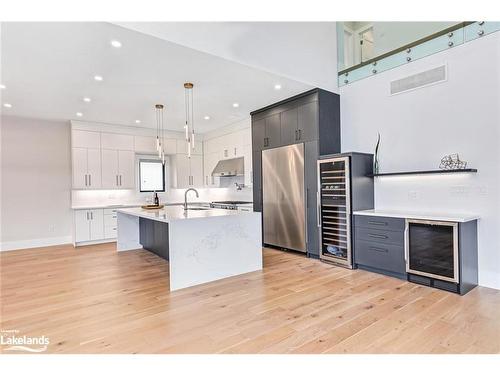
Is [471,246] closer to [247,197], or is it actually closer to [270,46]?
[270,46]

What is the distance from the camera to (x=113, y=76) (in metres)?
3.90

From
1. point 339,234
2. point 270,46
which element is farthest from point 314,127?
point 339,234

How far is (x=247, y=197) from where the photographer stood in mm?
6984

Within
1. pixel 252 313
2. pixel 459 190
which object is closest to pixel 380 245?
pixel 459 190

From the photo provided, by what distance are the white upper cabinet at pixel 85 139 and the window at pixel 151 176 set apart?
126 cm

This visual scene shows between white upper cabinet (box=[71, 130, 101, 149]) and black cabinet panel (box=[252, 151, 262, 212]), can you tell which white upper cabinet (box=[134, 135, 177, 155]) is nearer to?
white upper cabinet (box=[71, 130, 101, 149])

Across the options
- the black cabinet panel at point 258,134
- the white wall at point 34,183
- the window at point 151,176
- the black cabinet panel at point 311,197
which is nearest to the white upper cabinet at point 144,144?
the window at point 151,176

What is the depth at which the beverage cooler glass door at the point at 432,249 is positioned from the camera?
307 centimetres

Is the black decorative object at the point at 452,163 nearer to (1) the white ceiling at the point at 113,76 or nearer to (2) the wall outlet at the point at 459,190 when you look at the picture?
(2) the wall outlet at the point at 459,190

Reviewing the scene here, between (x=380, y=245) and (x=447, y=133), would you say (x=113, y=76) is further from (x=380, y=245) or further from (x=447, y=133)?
(x=447, y=133)

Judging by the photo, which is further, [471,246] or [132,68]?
[132,68]

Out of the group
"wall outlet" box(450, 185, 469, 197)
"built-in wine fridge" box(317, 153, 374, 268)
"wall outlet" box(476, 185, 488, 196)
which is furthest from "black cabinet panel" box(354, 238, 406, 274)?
"wall outlet" box(476, 185, 488, 196)

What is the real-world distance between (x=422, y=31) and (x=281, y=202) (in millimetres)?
3295
